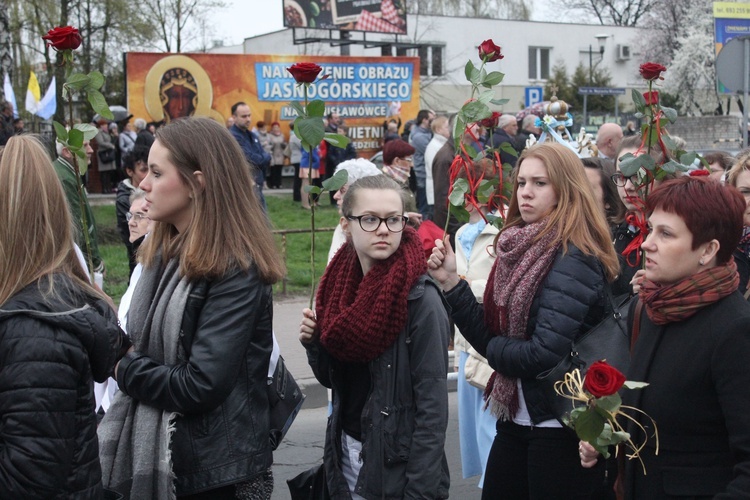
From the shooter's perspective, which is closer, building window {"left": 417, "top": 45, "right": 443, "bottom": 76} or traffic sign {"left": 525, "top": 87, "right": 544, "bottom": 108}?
traffic sign {"left": 525, "top": 87, "right": 544, "bottom": 108}

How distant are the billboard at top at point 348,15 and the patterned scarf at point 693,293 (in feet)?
85.9

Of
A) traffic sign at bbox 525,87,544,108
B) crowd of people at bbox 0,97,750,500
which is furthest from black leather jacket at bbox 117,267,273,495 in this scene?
traffic sign at bbox 525,87,544,108

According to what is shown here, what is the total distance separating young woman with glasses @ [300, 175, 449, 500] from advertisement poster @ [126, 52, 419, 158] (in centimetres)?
1784

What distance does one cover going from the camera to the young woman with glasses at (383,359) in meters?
3.21

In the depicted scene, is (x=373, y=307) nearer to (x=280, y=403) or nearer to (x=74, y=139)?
(x=280, y=403)

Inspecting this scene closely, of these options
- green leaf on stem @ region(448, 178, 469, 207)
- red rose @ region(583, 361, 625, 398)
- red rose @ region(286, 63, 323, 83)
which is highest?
A: red rose @ region(286, 63, 323, 83)

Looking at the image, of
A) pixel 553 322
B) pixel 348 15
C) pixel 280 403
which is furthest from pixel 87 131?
pixel 348 15

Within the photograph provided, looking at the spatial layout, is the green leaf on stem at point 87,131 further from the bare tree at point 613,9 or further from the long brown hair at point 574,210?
the bare tree at point 613,9

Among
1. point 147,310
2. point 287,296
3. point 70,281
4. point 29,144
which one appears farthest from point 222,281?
point 287,296

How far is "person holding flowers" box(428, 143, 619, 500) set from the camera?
346cm

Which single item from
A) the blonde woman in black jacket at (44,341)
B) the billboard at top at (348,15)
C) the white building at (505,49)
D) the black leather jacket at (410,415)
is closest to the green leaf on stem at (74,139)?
the blonde woman in black jacket at (44,341)

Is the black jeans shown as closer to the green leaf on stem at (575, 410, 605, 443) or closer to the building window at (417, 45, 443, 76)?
the green leaf on stem at (575, 410, 605, 443)

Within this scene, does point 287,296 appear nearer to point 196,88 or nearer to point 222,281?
point 222,281

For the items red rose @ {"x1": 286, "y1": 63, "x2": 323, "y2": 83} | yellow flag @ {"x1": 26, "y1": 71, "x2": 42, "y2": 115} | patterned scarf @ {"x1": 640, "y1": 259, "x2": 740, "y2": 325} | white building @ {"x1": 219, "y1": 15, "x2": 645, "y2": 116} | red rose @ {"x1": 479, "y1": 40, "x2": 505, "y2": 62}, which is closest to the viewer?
patterned scarf @ {"x1": 640, "y1": 259, "x2": 740, "y2": 325}
